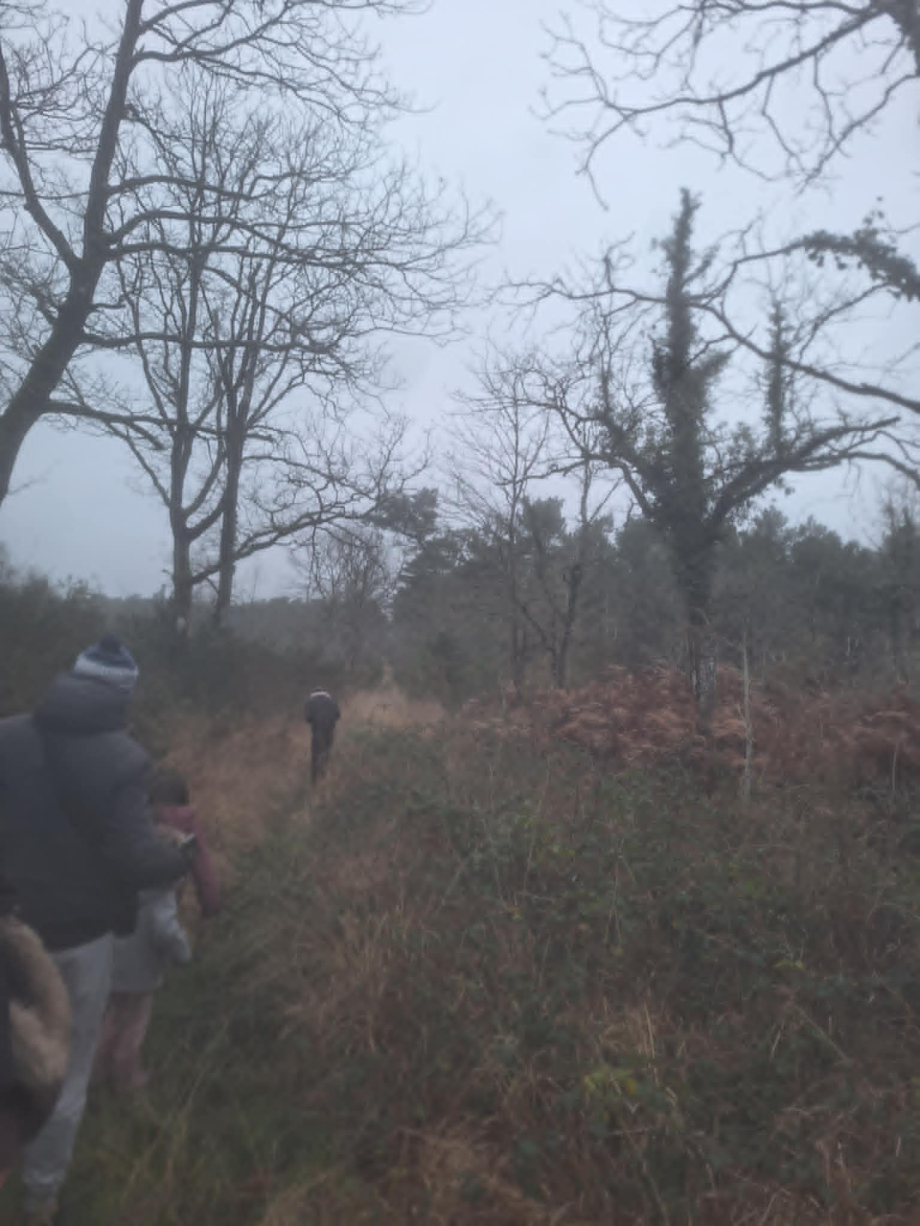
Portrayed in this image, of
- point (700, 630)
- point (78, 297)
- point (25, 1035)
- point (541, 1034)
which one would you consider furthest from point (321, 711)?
point (25, 1035)

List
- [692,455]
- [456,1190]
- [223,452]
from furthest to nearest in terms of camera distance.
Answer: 1. [223,452]
2. [692,455]
3. [456,1190]

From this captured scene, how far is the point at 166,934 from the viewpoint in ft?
14.3

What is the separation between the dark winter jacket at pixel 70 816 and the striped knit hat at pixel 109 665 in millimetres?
64

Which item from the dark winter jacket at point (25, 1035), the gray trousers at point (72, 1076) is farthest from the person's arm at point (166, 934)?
the dark winter jacket at point (25, 1035)

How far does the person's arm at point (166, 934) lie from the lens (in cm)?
435

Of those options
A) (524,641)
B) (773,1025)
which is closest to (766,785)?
(773,1025)

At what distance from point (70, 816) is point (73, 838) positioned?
0.08 meters

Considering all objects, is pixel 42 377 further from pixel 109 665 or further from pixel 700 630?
pixel 700 630

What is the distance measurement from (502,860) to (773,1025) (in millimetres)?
1936

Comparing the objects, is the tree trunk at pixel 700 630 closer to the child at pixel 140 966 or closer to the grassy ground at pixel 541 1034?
the grassy ground at pixel 541 1034

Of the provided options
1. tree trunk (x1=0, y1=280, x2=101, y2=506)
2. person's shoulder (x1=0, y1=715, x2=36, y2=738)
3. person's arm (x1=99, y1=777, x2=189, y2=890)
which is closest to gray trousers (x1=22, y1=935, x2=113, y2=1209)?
person's arm (x1=99, y1=777, x2=189, y2=890)

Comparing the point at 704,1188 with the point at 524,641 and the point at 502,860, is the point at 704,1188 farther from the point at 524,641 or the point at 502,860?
the point at 524,641

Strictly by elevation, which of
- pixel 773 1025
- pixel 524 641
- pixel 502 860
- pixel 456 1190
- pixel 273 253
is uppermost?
pixel 273 253

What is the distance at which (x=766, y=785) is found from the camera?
27.6 feet
